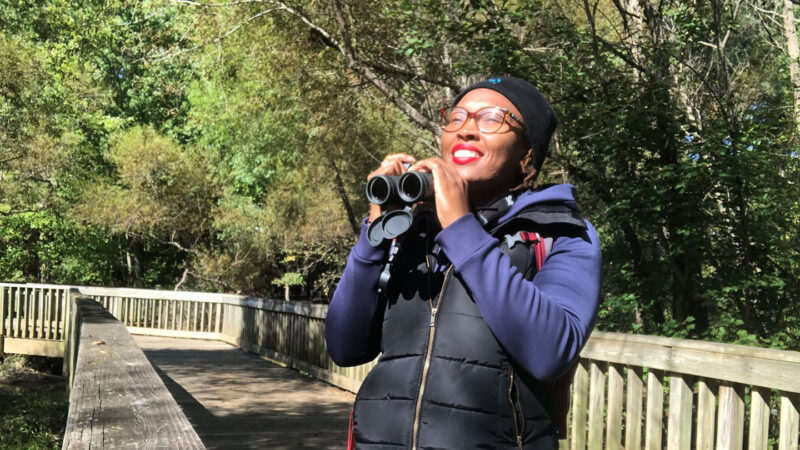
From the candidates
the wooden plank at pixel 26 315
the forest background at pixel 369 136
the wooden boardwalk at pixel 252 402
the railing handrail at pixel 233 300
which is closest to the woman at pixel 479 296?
the wooden boardwalk at pixel 252 402

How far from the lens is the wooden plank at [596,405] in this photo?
416 cm

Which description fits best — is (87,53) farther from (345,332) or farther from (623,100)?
(345,332)

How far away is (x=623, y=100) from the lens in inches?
307

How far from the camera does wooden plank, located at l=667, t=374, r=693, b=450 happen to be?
3494mm

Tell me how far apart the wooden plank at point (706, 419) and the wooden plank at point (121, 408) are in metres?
2.17

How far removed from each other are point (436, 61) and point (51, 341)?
888 cm

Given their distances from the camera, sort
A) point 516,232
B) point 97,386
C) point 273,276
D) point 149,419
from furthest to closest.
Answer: point 273,276 → point 97,386 → point 149,419 → point 516,232

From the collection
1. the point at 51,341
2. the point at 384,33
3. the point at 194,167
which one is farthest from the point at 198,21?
the point at 194,167

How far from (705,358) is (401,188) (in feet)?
7.28

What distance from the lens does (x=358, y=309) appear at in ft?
6.06

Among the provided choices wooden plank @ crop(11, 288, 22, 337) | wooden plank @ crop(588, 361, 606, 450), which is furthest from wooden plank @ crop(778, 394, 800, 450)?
wooden plank @ crop(11, 288, 22, 337)

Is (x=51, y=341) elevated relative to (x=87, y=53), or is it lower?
lower

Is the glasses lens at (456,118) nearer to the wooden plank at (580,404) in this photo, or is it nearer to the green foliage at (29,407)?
the wooden plank at (580,404)

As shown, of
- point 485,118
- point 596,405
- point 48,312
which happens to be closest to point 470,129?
point 485,118
